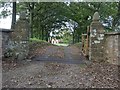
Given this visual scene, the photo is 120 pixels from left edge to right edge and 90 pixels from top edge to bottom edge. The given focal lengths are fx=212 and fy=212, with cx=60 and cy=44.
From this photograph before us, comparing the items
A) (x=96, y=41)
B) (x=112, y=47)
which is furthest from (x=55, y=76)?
(x=96, y=41)

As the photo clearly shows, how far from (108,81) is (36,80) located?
1917 millimetres

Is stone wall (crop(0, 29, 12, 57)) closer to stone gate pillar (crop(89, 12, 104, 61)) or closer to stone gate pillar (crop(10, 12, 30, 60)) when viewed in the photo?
stone gate pillar (crop(10, 12, 30, 60))

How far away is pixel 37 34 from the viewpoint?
28484 mm

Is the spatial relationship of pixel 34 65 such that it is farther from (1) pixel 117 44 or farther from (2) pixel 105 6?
(2) pixel 105 6

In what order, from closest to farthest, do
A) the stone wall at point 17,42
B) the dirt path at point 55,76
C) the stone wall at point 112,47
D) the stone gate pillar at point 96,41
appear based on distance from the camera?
1. the dirt path at point 55,76
2. the stone wall at point 112,47
3. the stone wall at point 17,42
4. the stone gate pillar at point 96,41

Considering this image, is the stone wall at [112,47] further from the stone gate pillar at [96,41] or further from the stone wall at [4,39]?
the stone wall at [4,39]

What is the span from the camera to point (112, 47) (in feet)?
26.2

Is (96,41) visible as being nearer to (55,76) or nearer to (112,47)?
(112,47)

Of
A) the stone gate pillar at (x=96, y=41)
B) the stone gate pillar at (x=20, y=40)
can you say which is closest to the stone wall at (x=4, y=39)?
the stone gate pillar at (x=20, y=40)

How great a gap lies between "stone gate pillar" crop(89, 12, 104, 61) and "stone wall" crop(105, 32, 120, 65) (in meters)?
0.22

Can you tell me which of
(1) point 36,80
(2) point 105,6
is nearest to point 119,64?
(1) point 36,80

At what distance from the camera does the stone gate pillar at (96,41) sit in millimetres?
8609

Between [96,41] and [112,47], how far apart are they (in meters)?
0.86

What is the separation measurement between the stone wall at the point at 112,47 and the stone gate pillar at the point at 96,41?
8.6 inches
